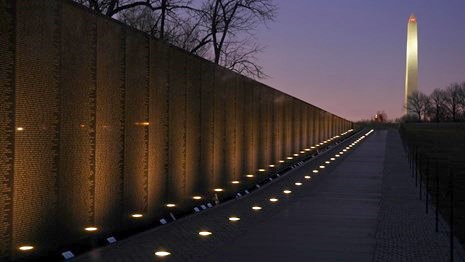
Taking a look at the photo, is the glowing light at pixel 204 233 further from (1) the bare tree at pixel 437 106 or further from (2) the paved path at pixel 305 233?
(1) the bare tree at pixel 437 106

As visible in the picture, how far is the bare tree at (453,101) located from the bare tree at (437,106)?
3.58 ft

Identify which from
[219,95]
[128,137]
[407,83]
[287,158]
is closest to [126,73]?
[128,137]

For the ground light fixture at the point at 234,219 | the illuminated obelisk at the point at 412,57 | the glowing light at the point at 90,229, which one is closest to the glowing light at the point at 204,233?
the ground light fixture at the point at 234,219

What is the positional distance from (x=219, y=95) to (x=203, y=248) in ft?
26.3

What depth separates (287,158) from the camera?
30.8 m

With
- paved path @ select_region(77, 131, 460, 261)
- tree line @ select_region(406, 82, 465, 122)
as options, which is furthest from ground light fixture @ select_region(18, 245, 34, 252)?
tree line @ select_region(406, 82, 465, 122)

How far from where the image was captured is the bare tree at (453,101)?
18600 cm

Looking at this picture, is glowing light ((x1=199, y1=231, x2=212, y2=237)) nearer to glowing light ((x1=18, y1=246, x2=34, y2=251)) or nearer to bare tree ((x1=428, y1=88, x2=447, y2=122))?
glowing light ((x1=18, y1=246, x2=34, y2=251))

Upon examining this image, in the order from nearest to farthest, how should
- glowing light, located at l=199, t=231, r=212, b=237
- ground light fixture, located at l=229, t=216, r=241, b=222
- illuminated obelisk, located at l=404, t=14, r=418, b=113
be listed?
1. glowing light, located at l=199, t=231, r=212, b=237
2. ground light fixture, located at l=229, t=216, r=241, b=222
3. illuminated obelisk, located at l=404, t=14, r=418, b=113

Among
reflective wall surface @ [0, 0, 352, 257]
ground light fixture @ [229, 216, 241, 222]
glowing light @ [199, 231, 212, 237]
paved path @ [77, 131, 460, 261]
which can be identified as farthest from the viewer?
ground light fixture @ [229, 216, 241, 222]

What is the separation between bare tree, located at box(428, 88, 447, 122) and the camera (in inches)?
7572

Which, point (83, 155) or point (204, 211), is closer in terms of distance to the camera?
point (83, 155)

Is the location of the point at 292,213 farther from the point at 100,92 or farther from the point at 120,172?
the point at 100,92

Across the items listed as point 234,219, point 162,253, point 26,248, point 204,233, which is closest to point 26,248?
point 26,248
